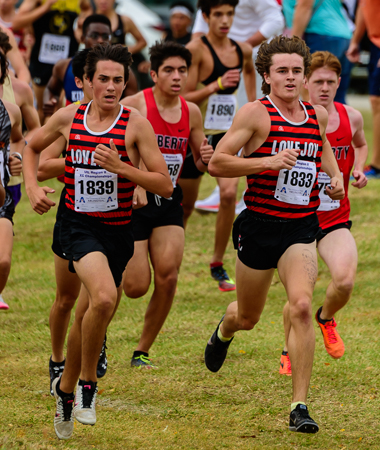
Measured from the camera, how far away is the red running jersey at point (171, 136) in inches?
224

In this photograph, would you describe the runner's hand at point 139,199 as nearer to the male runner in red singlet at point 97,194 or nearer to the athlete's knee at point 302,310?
the male runner in red singlet at point 97,194

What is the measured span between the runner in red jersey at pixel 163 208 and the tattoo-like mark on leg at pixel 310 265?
1.26 meters

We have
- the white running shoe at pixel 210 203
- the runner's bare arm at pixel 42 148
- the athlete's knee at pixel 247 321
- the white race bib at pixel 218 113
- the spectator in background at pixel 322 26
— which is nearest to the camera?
the runner's bare arm at pixel 42 148

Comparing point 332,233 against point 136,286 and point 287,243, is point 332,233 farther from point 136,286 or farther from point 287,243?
point 136,286

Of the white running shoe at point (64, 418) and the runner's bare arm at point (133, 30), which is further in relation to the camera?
the runner's bare arm at point (133, 30)

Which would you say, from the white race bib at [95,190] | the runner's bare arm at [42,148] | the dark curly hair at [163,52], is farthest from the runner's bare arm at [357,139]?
the runner's bare arm at [42,148]

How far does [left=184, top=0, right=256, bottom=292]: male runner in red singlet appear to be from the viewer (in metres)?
7.22

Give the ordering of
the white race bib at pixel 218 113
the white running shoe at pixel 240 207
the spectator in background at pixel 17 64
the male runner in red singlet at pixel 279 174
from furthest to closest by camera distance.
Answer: the white running shoe at pixel 240 207, the white race bib at pixel 218 113, the spectator in background at pixel 17 64, the male runner in red singlet at pixel 279 174

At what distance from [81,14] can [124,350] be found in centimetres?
564

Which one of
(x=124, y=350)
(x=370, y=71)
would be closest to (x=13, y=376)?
(x=124, y=350)

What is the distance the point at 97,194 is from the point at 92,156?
0.20 metres

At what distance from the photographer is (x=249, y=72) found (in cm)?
768

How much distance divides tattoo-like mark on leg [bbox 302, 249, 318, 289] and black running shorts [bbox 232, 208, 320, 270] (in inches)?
3.6

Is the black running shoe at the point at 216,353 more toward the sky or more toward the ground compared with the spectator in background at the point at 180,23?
more toward the ground
